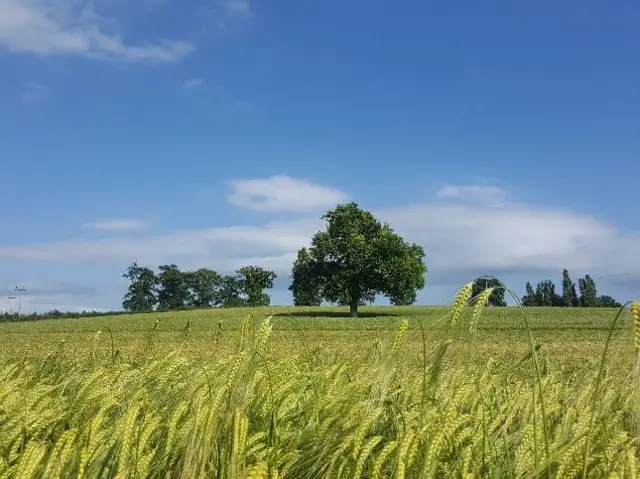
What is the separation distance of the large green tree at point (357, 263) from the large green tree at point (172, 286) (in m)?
96.6

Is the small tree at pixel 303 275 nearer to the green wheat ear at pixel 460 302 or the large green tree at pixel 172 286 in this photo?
the green wheat ear at pixel 460 302

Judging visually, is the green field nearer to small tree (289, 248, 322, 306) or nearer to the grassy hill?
the grassy hill

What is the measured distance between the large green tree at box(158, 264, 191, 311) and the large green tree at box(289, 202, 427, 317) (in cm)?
9656

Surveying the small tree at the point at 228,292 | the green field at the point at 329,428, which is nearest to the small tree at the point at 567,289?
the small tree at the point at 228,292

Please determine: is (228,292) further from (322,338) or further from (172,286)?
(322,338)

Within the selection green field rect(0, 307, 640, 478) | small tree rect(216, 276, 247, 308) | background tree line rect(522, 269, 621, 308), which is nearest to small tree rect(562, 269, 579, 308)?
background tree line rect(522, 269, 621, 308)

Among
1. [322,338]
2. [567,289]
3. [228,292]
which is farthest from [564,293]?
[322,338]

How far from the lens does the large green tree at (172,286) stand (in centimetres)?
15375

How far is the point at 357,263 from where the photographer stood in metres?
57.1

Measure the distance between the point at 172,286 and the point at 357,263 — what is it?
106 m

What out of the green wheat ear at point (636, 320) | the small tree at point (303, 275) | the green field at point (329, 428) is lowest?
the green field at point (329, 428)

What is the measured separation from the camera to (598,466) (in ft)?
8.73

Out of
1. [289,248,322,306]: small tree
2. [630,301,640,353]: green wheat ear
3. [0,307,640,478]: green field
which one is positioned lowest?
[0,307,640,478]: green field

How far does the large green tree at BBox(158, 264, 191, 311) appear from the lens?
504 ft
